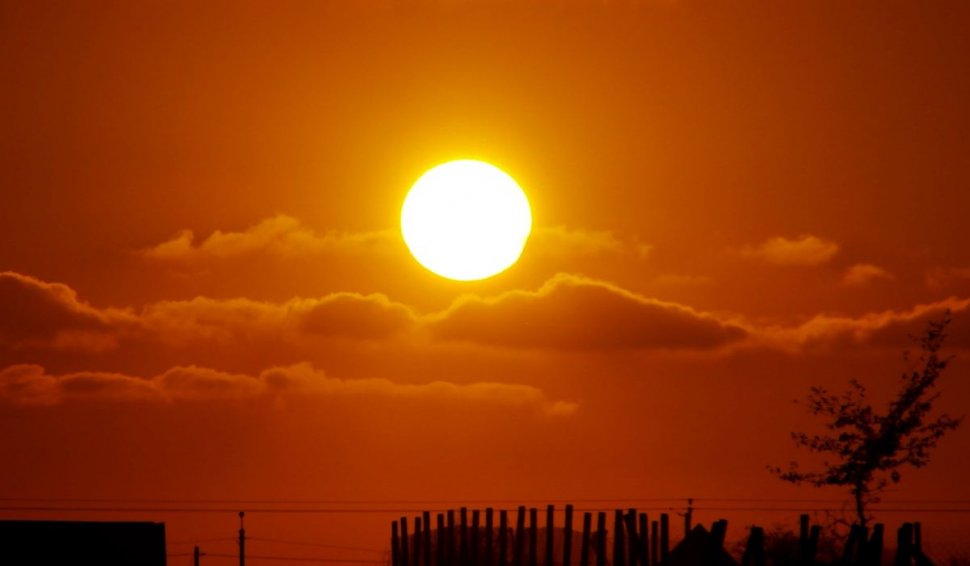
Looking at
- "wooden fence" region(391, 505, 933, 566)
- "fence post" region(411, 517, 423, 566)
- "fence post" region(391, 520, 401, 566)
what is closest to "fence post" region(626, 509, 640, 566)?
"wooden fence" region(391, 505, 933, 566)

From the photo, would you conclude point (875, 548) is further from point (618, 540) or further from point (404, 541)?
point (404, 541)

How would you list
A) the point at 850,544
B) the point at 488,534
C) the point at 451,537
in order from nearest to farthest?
the point at 850,544 → the point at 488,534 → the point at 451,537

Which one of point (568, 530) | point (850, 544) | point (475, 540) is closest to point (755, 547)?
point (850, 544)

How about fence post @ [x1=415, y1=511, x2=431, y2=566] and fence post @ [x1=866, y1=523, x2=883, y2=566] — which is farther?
fence post @ [x1=415, y1=511, x2=431, y2=566]

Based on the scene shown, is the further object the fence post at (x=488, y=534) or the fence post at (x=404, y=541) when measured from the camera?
the fence post at (x=404, y=541)

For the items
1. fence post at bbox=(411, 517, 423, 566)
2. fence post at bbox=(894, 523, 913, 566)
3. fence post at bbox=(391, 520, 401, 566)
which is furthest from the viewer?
fence post at bbox=(391, 520, 401, 566)

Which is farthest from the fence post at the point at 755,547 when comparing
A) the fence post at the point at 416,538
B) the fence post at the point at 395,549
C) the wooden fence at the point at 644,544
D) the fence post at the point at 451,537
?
the fence post at the point at 395,549

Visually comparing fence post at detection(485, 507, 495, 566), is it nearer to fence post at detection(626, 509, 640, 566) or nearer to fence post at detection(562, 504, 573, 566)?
fence post at detection(562, 504, 573, 566)

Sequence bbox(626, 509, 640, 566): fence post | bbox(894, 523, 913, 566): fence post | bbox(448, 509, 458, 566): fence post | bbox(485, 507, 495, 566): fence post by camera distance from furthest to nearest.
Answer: bbox(448, 509, 458, 566): fence post
bbox(485, 507, 495, 566): fence post
bbox(626, 509, 640, 566): fence post
bbox(894, 523, 913, 566): fence post

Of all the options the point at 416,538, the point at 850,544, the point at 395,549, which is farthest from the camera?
the point at 395,549

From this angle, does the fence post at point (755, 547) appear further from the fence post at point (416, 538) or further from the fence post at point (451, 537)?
the fence post at point (416, 538)

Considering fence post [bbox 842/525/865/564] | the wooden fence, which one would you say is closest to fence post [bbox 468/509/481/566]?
the wooden fence

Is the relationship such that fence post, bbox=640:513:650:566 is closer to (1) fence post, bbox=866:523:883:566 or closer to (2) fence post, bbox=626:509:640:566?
(2) fence post, bbox=626:509:640:566

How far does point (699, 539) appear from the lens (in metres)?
37.3
